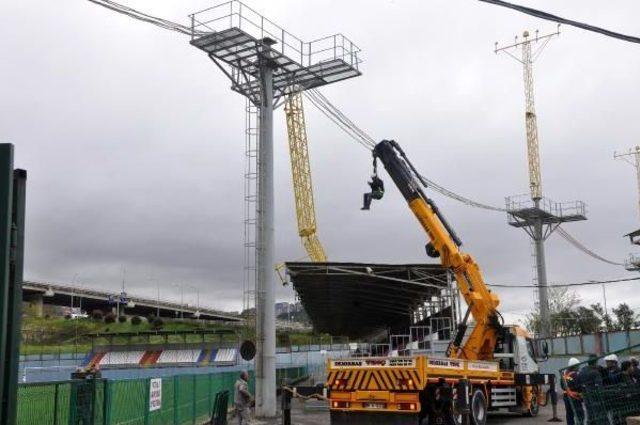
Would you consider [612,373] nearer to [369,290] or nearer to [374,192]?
[374,192]

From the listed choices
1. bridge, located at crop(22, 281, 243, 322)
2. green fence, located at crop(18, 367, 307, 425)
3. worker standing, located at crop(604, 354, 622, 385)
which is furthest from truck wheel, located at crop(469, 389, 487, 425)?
bridge, located at crop(22, 281, 243, 322)

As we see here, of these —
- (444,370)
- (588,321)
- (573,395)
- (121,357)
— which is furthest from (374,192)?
(588,321)

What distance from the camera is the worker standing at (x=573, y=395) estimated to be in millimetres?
13742

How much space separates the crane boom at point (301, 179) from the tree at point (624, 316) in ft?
107

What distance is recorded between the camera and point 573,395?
14.0m

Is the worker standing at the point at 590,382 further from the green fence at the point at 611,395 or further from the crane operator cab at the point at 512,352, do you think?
the crane operator cab at the point at 512,352

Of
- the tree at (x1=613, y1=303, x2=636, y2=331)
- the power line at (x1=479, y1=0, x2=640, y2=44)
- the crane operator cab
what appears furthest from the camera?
the tree at (x1=613, y1=303, x2=636, y2=331)

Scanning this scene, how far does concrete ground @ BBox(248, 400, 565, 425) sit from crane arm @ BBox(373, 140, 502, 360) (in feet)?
6.90

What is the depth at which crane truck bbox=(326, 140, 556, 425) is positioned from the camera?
1680cm

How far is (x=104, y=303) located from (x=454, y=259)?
117m

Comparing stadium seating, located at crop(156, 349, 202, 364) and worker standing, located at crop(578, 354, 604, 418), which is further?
stadium seating, located at crop(156, 349, 202, 364)

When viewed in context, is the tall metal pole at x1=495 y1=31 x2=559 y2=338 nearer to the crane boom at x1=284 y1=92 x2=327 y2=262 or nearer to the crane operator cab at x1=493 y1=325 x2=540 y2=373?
the crane boom at x1=284 y1=92 x2=327 y2=262

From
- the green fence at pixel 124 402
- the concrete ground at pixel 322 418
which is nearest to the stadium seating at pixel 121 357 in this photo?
the concrete ground at pixel 322 418

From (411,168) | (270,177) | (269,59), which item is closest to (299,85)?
(269,59)
